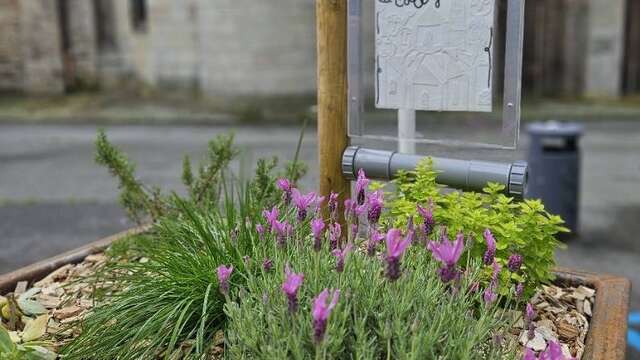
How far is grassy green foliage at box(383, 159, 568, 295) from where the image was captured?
2.90m

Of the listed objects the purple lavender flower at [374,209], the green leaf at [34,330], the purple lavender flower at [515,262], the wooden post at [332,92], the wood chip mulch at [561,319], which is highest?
the wooden post at [332,92]

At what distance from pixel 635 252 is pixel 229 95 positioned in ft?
42.1

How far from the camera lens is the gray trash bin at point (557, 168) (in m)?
6.63

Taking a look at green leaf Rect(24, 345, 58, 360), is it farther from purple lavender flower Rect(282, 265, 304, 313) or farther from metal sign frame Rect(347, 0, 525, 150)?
metal sign frame Rect(347, 0, 525, 150)

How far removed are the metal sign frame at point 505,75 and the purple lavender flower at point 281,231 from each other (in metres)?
1.10

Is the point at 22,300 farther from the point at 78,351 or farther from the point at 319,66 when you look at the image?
the point at 319,66

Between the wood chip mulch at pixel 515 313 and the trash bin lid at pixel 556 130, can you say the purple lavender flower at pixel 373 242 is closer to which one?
the wood chip mulch at pixel 515 313

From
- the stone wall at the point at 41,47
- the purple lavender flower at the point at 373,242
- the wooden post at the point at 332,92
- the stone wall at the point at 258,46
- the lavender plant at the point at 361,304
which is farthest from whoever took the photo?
the stone wall at the point at 41,47

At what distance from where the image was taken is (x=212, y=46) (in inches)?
705

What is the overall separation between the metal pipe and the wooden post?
74mm

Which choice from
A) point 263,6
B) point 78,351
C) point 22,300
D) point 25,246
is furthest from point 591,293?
point 263,6

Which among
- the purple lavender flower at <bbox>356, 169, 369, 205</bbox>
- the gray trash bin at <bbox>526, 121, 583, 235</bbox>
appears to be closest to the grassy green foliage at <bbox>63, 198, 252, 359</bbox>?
the purple lavender flower at <bbox>356, 169, 369, 205</bbox>

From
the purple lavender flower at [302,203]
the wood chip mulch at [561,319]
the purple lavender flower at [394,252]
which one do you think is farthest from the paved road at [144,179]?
the purple lavender flower at [394,252]

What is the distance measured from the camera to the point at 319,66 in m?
3.56
